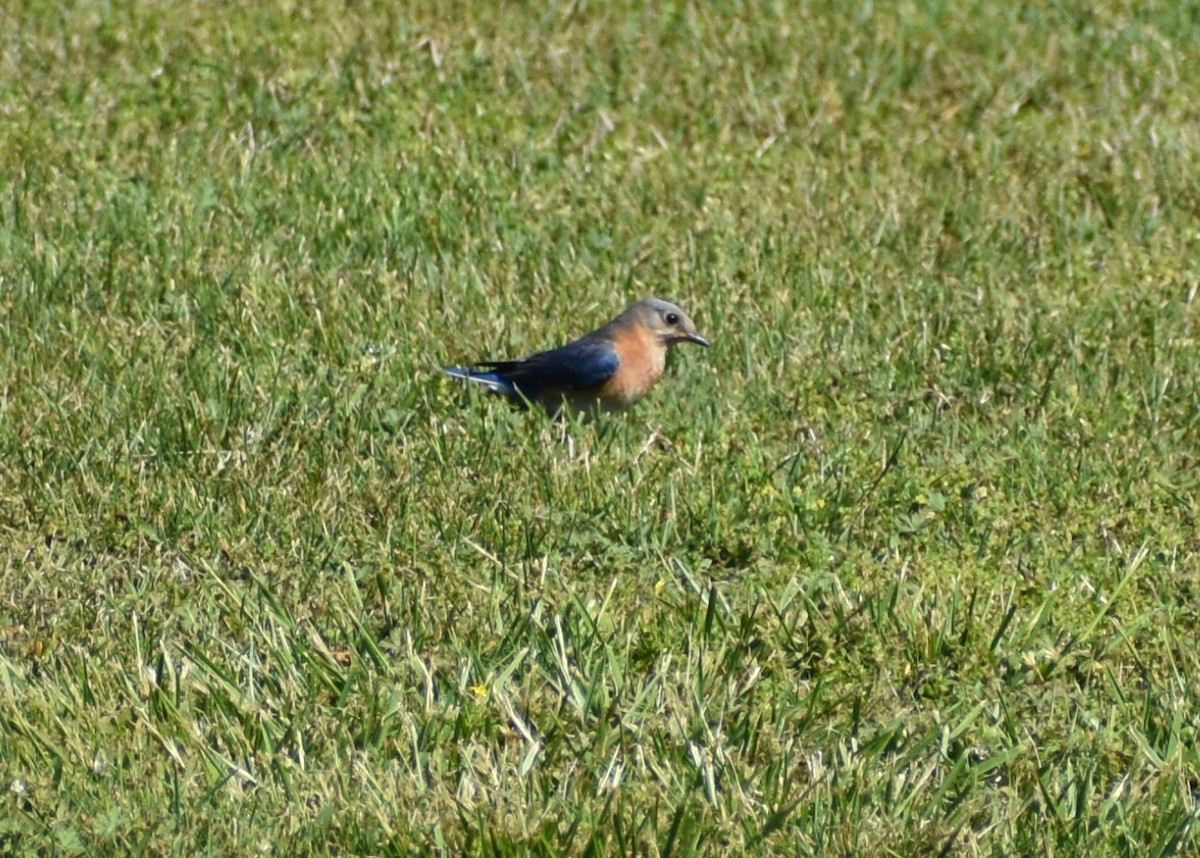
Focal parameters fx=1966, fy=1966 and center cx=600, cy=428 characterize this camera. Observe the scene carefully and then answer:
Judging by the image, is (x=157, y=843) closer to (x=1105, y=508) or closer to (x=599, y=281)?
(x=1105, y=508)

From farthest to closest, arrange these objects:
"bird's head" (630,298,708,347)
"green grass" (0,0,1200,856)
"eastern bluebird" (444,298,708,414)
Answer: "bird's head" (630,298,708,347), "eastern bluebird" (444,298,708,414), "green grass" (0,0,1200,856)

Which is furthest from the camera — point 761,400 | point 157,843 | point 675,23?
point 675,23

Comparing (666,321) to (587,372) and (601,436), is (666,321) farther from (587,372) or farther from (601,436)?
(601,436)

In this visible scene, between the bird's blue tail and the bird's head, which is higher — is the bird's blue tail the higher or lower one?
the lower one

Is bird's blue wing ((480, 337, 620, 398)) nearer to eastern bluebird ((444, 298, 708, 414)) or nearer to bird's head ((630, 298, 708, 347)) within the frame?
eastern bluebird ((444, 298, 708, 414))

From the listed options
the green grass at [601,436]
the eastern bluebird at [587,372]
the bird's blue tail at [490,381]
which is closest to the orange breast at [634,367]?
the eastern bluebird at [587,372]

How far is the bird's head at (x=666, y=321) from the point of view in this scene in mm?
6770

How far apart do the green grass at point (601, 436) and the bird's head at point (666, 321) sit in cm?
15

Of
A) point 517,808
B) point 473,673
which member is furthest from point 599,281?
point 517,808

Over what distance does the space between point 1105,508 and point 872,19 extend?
15.3 ft

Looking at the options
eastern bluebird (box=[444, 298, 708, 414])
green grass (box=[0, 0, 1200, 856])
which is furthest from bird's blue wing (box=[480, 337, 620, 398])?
green grass (box=[0, 0, 1200, 856])

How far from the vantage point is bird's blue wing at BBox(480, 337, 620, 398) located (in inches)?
256

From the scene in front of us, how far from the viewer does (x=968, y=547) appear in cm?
552

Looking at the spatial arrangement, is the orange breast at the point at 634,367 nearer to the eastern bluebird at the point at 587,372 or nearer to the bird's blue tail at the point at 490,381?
the eastern bluebird at the point at 587,372
